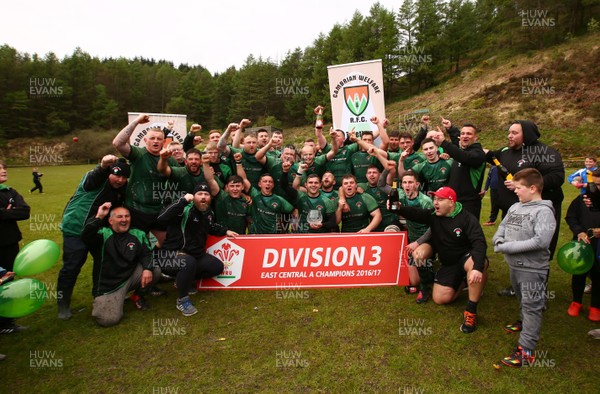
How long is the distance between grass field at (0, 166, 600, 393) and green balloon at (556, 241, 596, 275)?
0.82 metres

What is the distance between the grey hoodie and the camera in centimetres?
381

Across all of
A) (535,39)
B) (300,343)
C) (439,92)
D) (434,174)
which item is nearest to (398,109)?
(439,92)

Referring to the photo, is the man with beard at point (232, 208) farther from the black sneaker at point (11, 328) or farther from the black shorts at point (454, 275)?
the black shorts at point (454, 275)

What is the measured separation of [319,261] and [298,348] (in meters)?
1.90

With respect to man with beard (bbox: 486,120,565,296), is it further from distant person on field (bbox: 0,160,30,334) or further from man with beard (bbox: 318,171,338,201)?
distant person on field (bbox: 0,160,30,334)

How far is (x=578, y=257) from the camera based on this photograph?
4.52 m

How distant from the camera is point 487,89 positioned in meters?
34.1

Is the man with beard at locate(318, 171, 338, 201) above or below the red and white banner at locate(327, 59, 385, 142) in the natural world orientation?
below

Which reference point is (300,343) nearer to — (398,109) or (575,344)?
(575,344)

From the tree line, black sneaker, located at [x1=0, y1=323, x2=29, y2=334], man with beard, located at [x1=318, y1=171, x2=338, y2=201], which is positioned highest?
the tree line

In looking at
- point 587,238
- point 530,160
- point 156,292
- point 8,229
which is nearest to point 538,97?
point 530,160

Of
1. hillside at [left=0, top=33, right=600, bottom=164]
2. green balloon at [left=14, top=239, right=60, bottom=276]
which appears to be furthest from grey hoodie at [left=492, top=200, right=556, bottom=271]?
hillside at [left=0, top=33, right=600, bottom=164]

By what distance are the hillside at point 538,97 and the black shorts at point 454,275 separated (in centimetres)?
2587

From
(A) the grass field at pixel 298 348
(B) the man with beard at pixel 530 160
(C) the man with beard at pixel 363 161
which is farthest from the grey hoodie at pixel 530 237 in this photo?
(C) the man with beard at pixel 363 161
